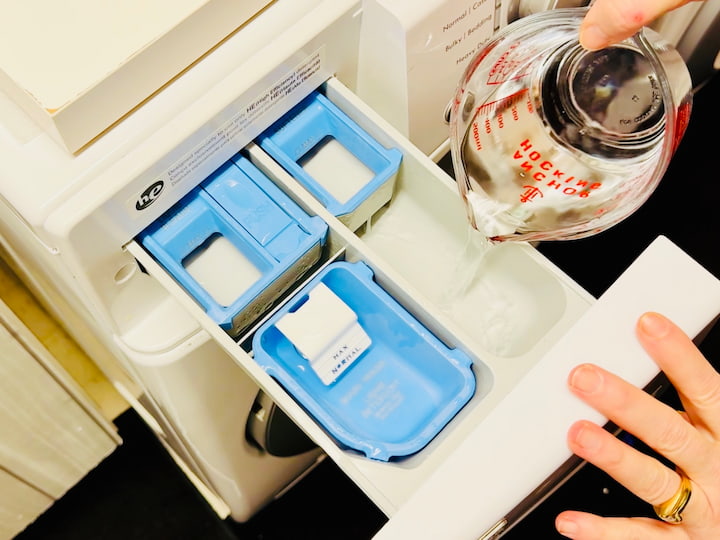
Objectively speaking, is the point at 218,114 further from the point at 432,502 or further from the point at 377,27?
the point at 432,502

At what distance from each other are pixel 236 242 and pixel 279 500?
0.88 metres

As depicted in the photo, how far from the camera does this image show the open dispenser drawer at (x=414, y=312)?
2.02ft

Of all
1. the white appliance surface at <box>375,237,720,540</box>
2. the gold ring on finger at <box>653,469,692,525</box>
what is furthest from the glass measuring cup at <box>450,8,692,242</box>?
the gold ring on finger at <box>653,469,692,525</box>

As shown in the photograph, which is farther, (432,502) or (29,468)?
(29,468)

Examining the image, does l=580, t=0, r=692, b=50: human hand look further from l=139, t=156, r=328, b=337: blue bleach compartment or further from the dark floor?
the dark floor

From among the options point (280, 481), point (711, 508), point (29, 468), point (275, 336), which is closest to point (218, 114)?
point (275, 336)

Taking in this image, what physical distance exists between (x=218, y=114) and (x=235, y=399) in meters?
0.40

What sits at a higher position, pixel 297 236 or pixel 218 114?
pixel 218 114

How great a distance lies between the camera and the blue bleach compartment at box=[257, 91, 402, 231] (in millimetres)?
713

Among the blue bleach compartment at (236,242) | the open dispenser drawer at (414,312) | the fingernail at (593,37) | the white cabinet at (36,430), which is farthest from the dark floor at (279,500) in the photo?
the fingernail at (593,37)

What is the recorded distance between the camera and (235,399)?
2.99ft

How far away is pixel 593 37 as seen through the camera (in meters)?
0.51

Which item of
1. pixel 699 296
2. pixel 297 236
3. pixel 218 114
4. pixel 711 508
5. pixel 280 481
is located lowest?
pixel 280 481

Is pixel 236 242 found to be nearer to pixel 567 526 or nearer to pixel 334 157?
pixel 334 157
